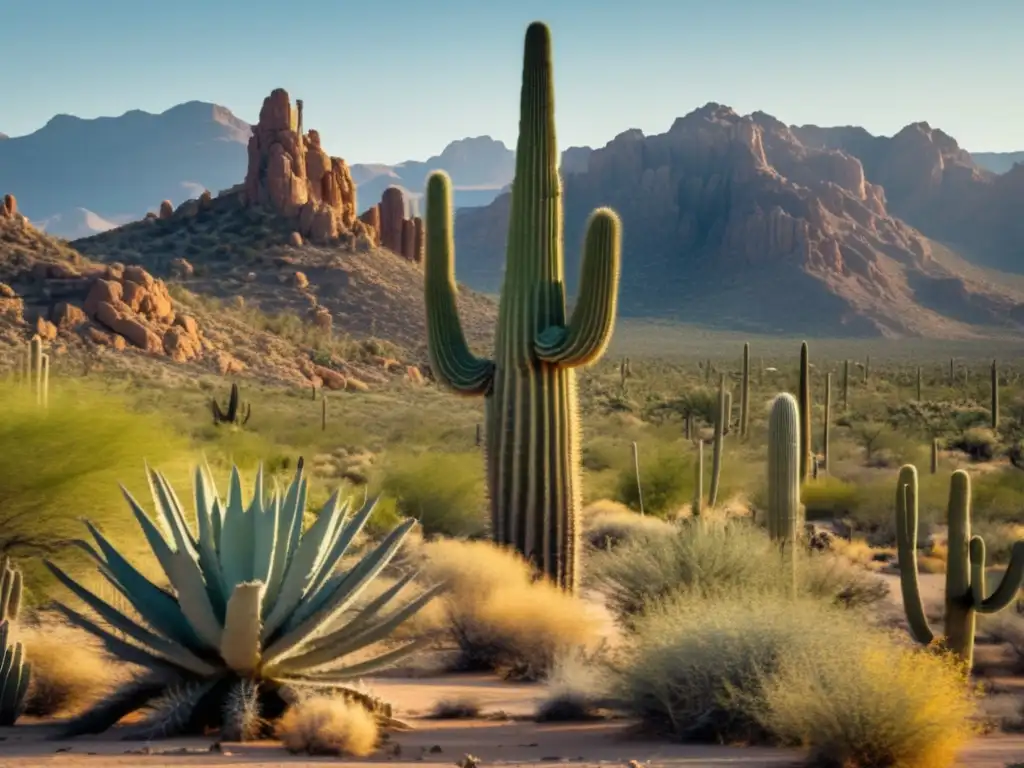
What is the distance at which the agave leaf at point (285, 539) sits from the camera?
706 cm

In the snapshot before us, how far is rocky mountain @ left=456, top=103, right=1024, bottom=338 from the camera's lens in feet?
377

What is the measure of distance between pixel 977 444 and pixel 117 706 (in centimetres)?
2768

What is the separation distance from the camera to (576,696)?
7641mm

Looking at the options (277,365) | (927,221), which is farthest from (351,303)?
(927,221)

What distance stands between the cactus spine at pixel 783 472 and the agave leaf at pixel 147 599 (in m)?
6.56

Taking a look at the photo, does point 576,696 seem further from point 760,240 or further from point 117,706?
point 760,240

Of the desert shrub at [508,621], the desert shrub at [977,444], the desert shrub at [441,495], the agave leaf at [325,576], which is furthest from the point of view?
the desert shrub at [977,444]

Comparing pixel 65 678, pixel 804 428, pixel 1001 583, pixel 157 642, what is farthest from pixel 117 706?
pixel 804 428

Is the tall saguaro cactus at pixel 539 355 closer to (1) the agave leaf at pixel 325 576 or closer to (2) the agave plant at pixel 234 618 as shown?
(1) the agave leaf at pixel 325 576

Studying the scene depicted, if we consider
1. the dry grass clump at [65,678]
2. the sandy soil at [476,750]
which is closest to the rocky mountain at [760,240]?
the dry grass clump at [65,678]

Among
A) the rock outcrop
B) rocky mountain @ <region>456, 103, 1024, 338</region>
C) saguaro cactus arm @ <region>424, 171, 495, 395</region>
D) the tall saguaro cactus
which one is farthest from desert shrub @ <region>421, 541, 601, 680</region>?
rocky mountain @ <region>456, 103, 1024, 338</region>

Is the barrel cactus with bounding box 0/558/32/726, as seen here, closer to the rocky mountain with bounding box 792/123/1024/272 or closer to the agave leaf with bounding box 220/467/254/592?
the agave leaf with bounding box 220/467/254/592

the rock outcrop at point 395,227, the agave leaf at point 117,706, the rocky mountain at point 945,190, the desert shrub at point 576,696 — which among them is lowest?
the desert shrub at point 576,696

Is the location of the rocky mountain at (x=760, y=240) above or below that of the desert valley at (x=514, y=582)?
above
